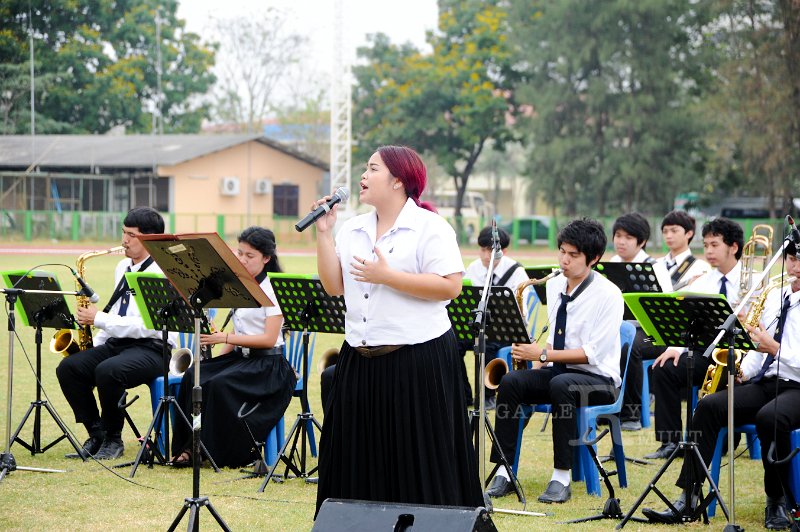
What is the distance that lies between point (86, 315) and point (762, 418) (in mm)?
4210

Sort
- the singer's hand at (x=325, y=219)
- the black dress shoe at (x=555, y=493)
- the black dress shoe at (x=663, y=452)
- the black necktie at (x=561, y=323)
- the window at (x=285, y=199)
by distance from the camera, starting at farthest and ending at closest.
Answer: the window at (x=285, y=199)
the black dress shoe at (x=663, y=452)
the black necktie at (x=561, y=323)
the black dress shoe at (x=555, y=493)
the singer's hand at (x=325, y=219)

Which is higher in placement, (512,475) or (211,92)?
(211,92)

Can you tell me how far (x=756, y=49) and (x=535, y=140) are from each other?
8603 millimetres

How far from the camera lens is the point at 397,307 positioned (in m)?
4.30

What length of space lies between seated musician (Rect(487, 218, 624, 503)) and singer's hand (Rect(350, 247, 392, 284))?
2.15 metres

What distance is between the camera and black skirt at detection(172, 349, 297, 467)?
22.2ft

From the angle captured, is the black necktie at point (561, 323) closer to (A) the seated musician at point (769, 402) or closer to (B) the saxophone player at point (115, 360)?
(A) the seated musician at point (769, 402)

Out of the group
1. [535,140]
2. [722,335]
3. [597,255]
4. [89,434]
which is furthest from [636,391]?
[535,140]

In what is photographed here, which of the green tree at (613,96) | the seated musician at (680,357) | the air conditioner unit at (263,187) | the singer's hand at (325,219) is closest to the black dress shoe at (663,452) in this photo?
the seated musician at (680,357)

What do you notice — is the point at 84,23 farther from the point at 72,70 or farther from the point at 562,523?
the point at 562,523

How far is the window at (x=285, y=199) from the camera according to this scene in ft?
132

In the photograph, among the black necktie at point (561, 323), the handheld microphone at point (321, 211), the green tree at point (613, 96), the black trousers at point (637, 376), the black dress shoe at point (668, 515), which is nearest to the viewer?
the handheld microphone at point (321, 211)

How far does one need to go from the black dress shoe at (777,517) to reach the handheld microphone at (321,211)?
9.50 feet

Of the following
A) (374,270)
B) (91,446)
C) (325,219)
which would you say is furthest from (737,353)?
(91,446)
